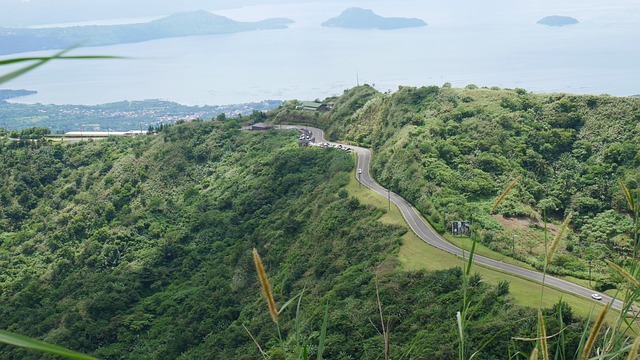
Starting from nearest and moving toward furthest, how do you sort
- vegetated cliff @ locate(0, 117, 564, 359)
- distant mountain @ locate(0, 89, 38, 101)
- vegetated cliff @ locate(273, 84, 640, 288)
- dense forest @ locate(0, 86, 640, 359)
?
vegetated cliff @ locate(0, 117, 564, 359)
dense forest @ locate(0, 86, 640, 359)
vegetated cliff @ locate(273, 84, 640, 288)
distant mountain @ locate(0, 89, 38, 101)

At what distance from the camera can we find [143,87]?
160 m

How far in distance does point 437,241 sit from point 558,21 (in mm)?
155875

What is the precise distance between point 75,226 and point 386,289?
34909mm

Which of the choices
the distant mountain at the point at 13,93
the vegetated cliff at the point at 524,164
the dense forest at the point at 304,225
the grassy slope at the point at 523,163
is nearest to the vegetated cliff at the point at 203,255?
the dense forest at the point at 304,225

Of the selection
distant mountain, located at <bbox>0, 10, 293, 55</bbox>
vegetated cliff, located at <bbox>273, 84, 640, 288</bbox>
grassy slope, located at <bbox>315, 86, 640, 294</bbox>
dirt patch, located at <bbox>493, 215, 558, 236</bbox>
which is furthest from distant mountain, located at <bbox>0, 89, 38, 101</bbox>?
dirt patch, located at <bbox>493, 215, 558, 236</bbox>

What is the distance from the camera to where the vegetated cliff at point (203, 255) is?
74.9 feet

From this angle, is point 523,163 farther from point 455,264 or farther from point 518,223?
point 455,264

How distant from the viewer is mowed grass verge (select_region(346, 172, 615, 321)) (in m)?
21.2

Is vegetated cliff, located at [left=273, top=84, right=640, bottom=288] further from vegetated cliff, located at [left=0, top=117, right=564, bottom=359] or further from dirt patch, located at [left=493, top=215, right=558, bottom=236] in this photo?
vegetated cliff, located at [left=0, top=117, right=564, bottom=359]

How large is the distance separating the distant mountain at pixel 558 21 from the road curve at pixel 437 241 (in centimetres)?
13986

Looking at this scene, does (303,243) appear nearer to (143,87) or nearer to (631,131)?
(631,131)

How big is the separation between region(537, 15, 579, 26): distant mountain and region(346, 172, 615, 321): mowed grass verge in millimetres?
149553

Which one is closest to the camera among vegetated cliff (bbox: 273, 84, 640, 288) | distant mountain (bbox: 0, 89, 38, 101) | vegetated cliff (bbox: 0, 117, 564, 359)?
vegetated cliff (bbox: 0, 117, 564, 359)

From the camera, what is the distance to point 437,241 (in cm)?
2939
